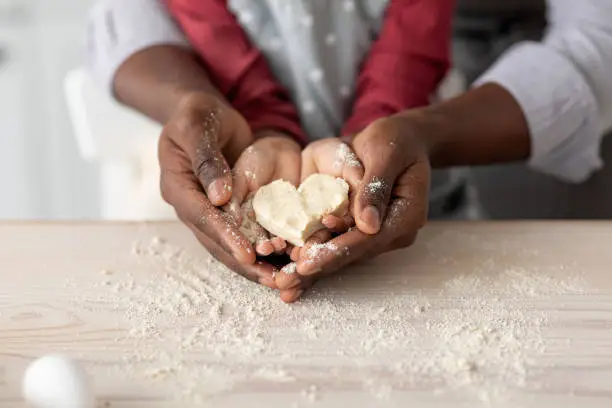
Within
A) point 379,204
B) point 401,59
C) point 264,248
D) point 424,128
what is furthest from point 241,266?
point 401,59

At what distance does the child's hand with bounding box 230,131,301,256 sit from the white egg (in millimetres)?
206

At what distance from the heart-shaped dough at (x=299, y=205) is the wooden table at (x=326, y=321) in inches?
2.2

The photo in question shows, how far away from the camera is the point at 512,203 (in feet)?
4.21

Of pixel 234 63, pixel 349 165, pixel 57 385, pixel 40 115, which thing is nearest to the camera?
pixel 57 385

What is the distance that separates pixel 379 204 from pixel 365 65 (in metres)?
0.36

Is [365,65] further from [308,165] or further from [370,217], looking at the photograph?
[370,217]

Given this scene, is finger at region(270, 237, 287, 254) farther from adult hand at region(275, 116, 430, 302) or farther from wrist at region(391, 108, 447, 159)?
wrist at region(391, 108, 447, 159)

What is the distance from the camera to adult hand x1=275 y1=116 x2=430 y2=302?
63cm

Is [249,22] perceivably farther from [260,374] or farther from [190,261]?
[260,374]

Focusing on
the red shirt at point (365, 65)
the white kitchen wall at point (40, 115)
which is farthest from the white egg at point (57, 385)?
the white kitchen wall at point (40, 115)

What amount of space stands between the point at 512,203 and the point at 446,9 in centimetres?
46

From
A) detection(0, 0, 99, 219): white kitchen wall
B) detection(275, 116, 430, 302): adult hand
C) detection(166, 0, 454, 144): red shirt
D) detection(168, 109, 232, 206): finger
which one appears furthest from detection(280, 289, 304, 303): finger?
detection(0, 0, 99, 219): white kitchen wall

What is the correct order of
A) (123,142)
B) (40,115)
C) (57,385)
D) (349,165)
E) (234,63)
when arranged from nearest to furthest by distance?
(57,385) → (349,165) → (234,63) → (123,142) → (40,115)

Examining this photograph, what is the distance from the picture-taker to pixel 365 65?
95 cm
